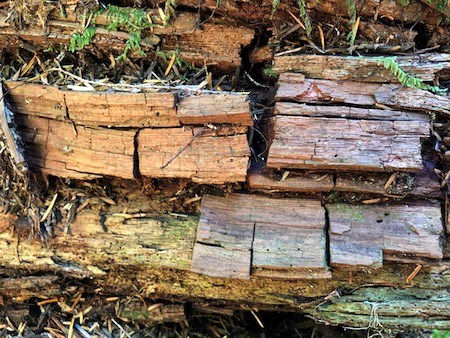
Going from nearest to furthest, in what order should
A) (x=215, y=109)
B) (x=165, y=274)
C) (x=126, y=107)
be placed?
(x=215, y=109) → (x=126, y=107) → (x=165, y=274)

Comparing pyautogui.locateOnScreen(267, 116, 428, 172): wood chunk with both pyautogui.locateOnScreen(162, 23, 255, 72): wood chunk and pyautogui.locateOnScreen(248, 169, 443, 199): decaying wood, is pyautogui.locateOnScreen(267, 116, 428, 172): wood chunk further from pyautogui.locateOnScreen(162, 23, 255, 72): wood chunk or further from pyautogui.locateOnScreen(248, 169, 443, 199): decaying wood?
pyautogui.locateOnScreen(162, 23, 255, 72): wood chunk

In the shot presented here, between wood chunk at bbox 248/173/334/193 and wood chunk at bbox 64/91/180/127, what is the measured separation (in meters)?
0.66

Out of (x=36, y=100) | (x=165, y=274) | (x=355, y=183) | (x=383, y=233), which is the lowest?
(x=165, y=274)

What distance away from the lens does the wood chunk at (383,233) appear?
2.93m

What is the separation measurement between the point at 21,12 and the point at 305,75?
6.73 ft

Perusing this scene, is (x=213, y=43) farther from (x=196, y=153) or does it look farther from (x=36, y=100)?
(x=36, y=100)

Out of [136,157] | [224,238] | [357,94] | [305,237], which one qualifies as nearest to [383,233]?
[305,237]

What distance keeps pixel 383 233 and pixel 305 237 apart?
515mm

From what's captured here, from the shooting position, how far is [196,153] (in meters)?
2.97

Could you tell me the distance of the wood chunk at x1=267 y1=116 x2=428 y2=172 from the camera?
2.85 meters

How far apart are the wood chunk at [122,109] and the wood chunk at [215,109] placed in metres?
0.09

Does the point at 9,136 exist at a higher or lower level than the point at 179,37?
lower

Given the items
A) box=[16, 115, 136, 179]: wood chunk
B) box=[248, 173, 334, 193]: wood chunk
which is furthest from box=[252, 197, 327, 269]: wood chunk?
box=[16, 115, 136, 179]: wood chunk

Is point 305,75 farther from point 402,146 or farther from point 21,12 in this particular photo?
point 21,12
